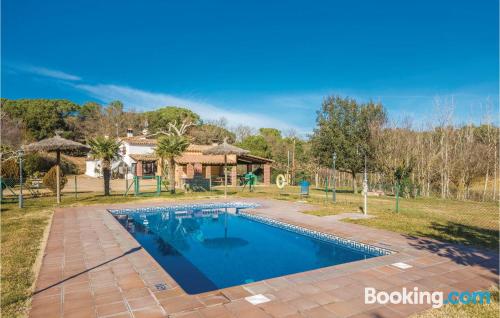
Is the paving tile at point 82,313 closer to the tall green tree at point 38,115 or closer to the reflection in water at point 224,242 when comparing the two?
the reflection in water at point 224,242

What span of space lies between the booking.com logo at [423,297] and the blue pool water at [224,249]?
2.20 metres

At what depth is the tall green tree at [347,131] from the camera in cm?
2131

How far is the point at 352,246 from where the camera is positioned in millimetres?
7539

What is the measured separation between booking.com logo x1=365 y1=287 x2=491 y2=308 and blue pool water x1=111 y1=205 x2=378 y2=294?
7.21 ft

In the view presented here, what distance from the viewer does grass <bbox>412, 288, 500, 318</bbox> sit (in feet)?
12.4

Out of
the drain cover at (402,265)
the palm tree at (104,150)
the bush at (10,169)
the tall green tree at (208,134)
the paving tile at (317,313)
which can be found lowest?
the drain cover at (402,265)

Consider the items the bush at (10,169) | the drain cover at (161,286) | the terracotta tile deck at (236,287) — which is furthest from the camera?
the bush at (10,169)

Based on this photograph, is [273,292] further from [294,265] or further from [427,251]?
[427,251]

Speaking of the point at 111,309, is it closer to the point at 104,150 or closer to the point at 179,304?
the point at 179,304

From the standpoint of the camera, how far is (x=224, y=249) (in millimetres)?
8477

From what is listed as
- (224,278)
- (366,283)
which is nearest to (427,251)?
(366,283)

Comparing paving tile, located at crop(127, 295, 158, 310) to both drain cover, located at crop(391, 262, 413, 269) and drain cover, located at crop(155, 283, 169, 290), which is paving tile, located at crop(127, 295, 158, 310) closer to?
drain cover, located at crop(155, 283, 169, 290)

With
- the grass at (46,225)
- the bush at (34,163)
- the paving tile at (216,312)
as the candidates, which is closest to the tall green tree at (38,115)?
the bush at (34,163)

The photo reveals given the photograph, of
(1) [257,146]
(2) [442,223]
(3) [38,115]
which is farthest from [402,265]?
(3) [38,115]
